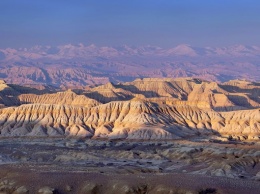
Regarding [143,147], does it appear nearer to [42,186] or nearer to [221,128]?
[221,128]

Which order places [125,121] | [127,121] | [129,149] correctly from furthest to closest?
1. [125,121]
2. [127,121]
3. [129,149]

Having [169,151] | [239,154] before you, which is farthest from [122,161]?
[239,154]

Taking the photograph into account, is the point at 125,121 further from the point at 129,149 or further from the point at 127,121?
the point at 129,149

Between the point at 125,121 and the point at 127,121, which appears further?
the point at 125,121

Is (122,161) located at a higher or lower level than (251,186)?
lower

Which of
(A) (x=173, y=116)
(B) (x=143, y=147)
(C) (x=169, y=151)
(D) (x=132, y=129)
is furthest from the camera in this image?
(A) (x=173, y=116)

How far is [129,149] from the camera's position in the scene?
13162 centimetres

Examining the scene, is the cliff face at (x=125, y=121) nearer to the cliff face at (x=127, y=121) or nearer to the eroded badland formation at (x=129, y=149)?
the cliff face at (x=127, y=121)

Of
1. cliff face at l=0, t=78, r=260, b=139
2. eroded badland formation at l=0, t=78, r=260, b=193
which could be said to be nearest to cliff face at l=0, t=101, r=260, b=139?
cliff face at l=0, t=78, r=260, b=139

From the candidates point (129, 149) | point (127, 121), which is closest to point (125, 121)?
point (127, 121)

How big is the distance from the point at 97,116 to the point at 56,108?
11.6 m

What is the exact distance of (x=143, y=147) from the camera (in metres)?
133

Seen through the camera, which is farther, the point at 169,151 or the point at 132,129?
the point at 132,129

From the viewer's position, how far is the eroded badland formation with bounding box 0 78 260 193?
6331 centimetres
